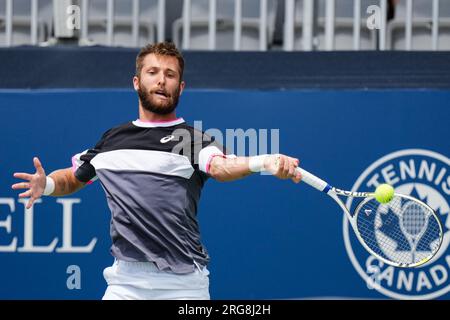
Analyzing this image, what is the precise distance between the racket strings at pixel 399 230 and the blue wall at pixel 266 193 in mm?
229

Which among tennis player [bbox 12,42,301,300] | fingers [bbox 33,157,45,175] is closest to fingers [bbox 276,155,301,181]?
tennis player [bbox 12,42,301,300]

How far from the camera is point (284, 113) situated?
6605 mm

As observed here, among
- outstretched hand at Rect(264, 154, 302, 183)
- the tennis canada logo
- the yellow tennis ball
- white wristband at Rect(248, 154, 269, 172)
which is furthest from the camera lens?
the tennis canada logo

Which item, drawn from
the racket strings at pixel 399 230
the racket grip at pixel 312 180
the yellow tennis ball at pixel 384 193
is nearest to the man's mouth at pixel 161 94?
the racket grip at pixel 312 180

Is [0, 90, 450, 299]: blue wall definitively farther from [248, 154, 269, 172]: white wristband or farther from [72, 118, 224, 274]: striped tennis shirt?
[248, 154, 269, 172]: white wristband

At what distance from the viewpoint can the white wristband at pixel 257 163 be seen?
16.0 feet

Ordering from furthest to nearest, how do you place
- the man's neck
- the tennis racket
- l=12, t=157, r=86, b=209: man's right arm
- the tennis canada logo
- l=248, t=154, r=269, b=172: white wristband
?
the tennis canada logo < the tennis racket < the man's neck < l=12, t=157, r=86, b=209: man's right arm < l=248, t=154, r=269, b=172: white wristband

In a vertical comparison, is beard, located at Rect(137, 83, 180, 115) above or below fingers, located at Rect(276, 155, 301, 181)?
above

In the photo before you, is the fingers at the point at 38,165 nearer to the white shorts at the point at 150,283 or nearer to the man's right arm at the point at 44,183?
the man's right arm at the point at 44,183

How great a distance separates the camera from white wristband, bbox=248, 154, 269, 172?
488 cm

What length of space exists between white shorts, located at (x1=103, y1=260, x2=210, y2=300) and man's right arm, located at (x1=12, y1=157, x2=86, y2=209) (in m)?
0.48
